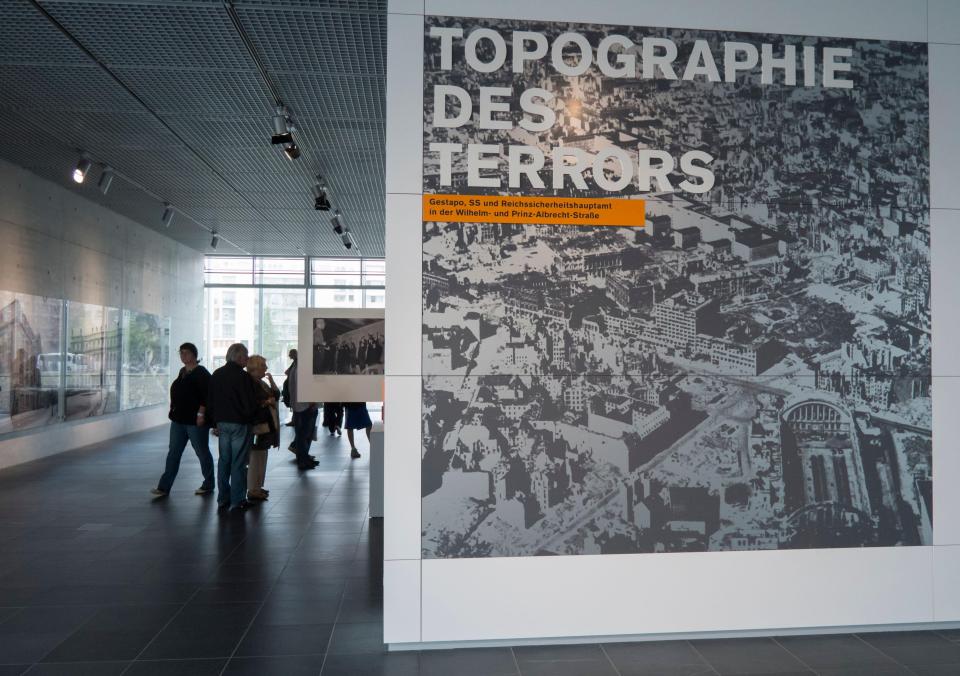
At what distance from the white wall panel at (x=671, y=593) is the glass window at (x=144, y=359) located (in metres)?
10.6

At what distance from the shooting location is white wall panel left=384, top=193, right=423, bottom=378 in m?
3.52

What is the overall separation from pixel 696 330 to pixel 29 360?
8.77 m

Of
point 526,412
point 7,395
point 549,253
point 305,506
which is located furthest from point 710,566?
point 7,395

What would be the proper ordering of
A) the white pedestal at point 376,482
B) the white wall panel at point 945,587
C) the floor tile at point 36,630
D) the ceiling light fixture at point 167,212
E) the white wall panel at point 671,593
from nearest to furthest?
1. the floor tile at point 36,630
2. the white wall panel at point 671,593
3. the white wall panel at point 945,587
4. the white pedestal at point 376,482
5. the ceiling light fixture at point 167,212

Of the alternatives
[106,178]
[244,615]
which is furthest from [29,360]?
Result: [244,615]

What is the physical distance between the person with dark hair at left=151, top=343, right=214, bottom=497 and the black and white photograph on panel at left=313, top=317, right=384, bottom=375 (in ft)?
3.64

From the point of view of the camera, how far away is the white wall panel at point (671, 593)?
3.55 meters

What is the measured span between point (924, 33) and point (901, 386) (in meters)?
1.91

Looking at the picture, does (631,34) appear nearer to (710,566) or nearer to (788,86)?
(788,86)

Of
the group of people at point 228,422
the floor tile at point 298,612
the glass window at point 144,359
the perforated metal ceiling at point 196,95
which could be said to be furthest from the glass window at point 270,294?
the floor tile at point 298,612

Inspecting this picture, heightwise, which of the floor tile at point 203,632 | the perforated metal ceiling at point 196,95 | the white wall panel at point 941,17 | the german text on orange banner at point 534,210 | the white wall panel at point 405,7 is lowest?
the floor tile at point 203,632

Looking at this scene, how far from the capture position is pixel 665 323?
3.70 meters

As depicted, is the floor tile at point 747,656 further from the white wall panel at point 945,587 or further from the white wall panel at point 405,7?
the white wall panel at point 405,7

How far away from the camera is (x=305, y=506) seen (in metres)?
6.86
